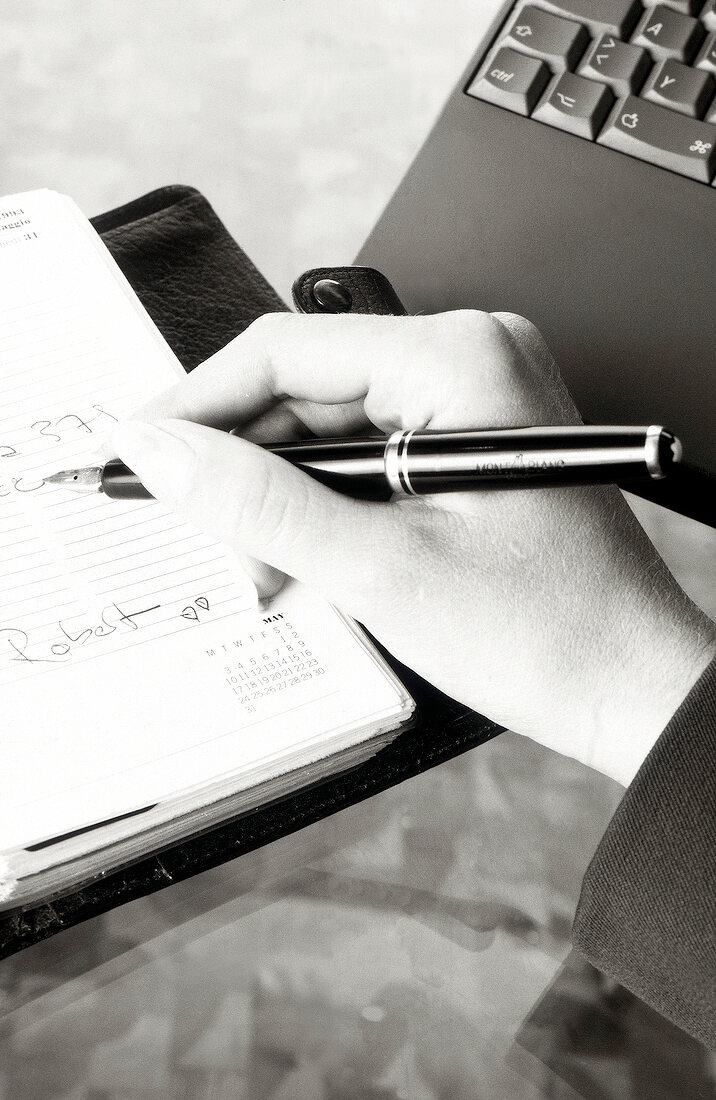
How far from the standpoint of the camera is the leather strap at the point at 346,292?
51 cm

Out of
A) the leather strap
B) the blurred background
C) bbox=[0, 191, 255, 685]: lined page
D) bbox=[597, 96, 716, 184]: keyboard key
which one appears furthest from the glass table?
bbox=[597, 96, 716, 184]: keyboard key

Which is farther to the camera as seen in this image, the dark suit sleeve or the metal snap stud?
the metal snap stud

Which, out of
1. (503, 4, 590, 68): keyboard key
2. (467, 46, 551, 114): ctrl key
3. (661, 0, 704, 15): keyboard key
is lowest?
(467, 46, 551, 114): ctrl key

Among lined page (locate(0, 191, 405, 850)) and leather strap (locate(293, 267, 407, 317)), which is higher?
leather strap (locate(293, 267, 407, 317))

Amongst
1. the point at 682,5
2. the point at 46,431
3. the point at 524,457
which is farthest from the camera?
the point at 682,5

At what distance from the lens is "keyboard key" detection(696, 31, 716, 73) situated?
21.4 inches

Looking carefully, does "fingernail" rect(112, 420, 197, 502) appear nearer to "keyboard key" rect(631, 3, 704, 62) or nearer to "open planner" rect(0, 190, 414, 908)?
"open planner" rect(0, 190, 414, 908)

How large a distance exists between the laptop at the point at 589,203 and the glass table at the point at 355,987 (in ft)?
0.72

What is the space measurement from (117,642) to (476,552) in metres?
0.15

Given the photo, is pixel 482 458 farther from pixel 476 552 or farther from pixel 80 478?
pixel 80 478

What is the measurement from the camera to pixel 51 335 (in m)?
0.48

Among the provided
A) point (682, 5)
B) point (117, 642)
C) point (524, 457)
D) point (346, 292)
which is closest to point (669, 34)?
point (682, 5)

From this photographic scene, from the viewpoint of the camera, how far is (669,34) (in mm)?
546

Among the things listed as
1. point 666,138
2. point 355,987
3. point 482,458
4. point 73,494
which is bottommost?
point 355,987
